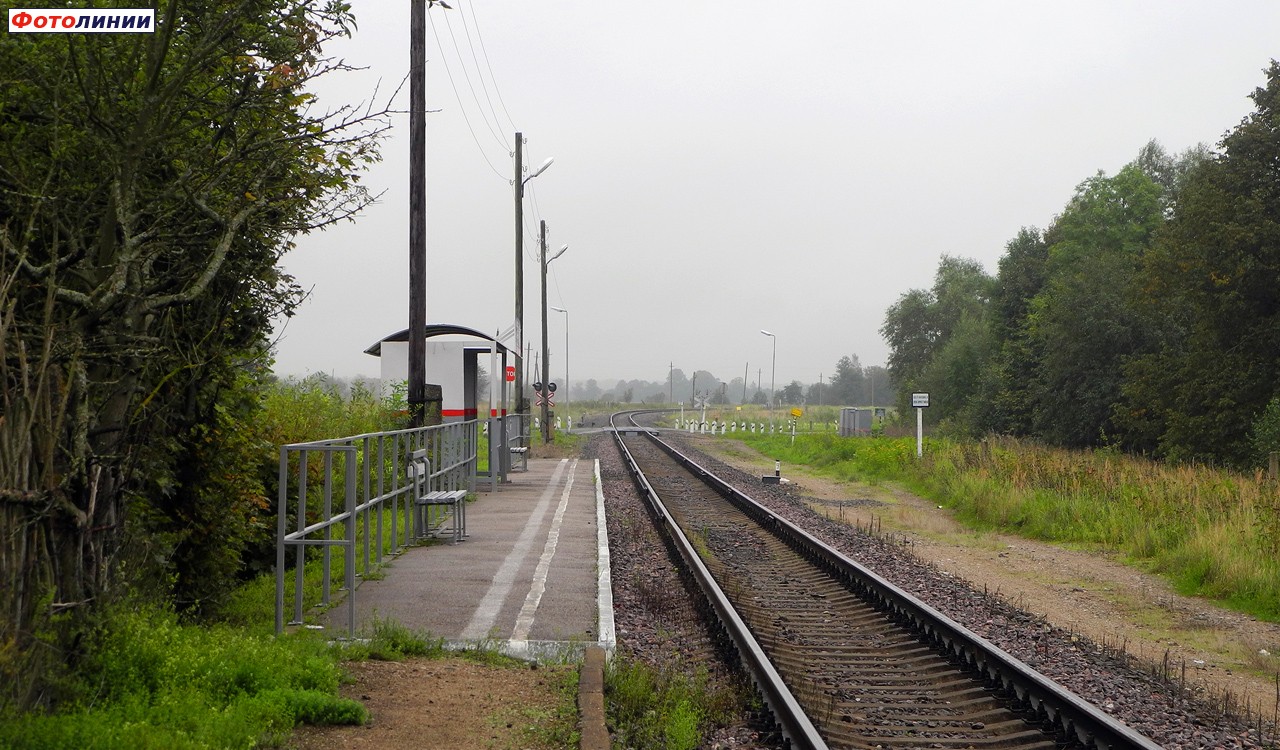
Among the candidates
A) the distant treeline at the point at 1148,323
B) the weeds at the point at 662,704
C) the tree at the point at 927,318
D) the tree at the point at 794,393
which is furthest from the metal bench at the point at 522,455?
the tree at the point at 794,393

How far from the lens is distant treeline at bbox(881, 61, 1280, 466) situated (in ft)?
105

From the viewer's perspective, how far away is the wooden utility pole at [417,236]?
651 inches

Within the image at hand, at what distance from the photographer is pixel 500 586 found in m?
10.7

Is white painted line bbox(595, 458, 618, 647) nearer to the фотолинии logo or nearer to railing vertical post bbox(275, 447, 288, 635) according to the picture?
railing vertical post bbox(275, 447, 288, 635)

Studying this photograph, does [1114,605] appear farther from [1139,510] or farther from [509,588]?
[509,588]

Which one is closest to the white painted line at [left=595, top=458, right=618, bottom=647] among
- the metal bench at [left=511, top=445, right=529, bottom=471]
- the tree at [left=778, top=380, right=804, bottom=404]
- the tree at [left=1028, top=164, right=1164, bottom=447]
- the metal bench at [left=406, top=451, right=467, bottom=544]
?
the metal bench at [left=406, top=451, right=467, bottom=544]

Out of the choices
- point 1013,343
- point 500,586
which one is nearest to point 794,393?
point 1013,343

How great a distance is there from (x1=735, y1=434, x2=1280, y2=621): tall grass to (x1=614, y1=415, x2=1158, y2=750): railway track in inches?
158

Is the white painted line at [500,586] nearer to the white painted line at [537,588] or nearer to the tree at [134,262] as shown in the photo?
the white painted line at [537,588]

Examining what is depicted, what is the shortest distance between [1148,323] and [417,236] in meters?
32.9

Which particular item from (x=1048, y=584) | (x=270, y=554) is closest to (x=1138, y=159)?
(x=1048, y=584)

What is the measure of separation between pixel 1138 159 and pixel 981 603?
77645mm

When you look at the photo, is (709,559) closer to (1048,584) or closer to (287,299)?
(1048,584)

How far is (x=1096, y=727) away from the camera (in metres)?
6.23
